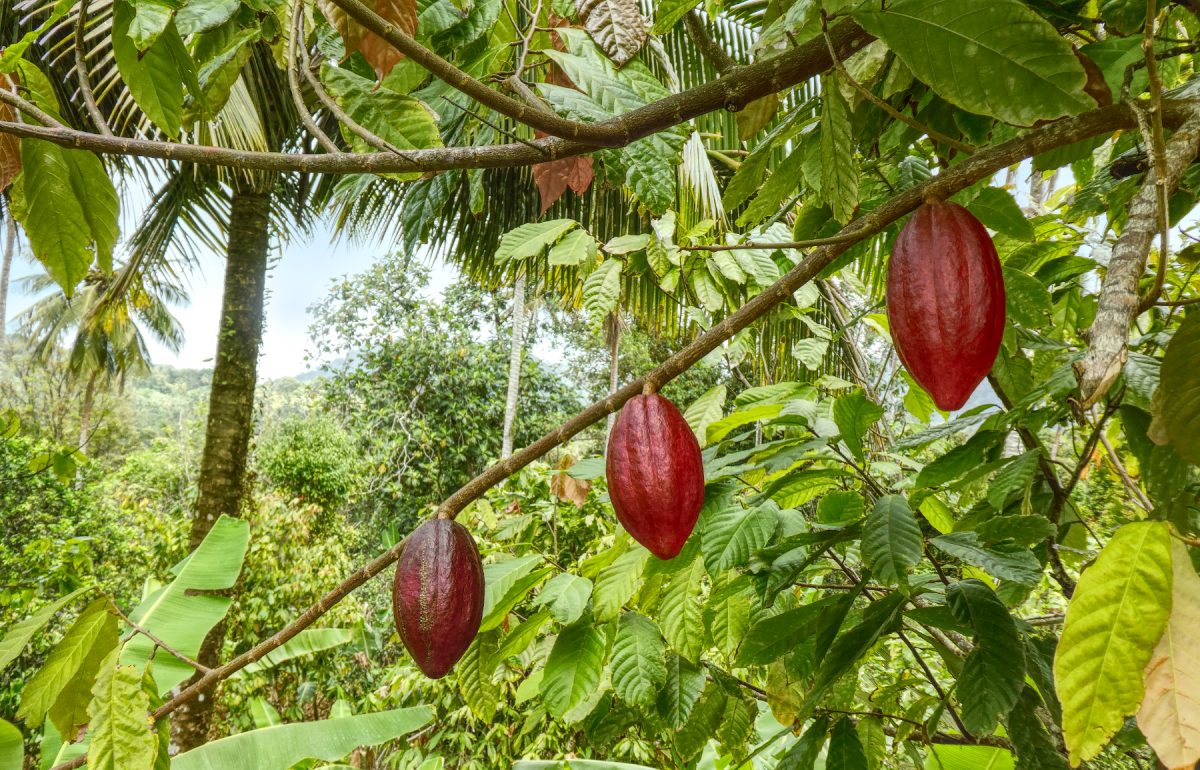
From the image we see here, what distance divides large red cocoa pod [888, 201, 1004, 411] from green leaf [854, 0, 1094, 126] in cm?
6

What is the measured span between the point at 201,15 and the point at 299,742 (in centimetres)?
121

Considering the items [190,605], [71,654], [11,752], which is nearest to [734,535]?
[71,654]

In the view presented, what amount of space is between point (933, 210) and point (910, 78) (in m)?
0.32

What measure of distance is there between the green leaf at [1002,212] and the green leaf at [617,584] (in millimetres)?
471

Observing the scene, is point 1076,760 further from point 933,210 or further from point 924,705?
point 924,705

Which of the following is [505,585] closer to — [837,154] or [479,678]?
[479,678]

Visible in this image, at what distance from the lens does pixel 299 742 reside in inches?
48.1

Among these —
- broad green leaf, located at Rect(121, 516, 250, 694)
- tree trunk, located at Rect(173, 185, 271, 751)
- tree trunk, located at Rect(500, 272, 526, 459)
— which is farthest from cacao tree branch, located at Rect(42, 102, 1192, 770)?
tree trunk, located at Rect(500, 272, 526, 459)

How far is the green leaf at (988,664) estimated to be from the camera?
483 millimetres

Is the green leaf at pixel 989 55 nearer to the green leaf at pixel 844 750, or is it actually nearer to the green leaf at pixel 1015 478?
the green leaf at pixel 1015 478

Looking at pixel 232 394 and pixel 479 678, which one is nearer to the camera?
pixel 479 678

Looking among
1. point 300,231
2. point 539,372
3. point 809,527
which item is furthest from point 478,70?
point 539,372

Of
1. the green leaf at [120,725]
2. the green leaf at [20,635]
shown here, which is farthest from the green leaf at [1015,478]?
the green leaf at [20,635]

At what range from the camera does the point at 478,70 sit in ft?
2.06
